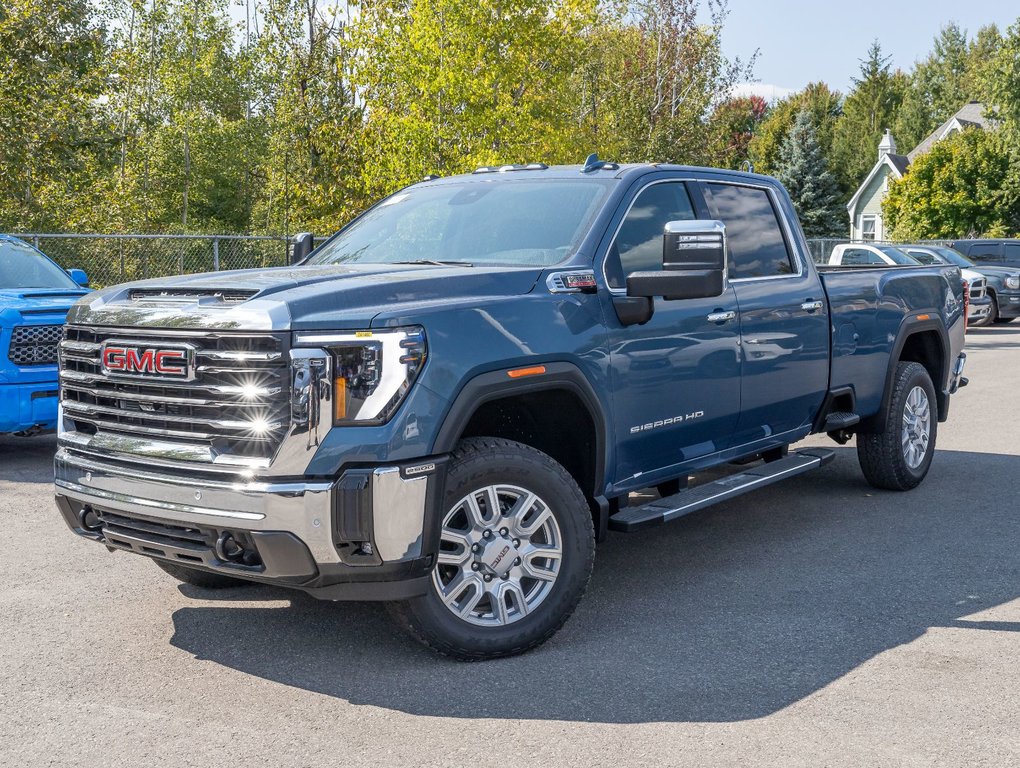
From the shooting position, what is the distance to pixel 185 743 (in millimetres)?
3689

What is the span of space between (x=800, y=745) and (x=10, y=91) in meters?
17.5

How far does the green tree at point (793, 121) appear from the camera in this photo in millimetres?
66250

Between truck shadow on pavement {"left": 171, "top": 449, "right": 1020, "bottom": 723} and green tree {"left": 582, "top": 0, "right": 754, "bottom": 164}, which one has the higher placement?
green tree {"left": 582, "top": 0, "right": 754, "bottom": 164}

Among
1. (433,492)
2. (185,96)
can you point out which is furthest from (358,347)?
(185,96)

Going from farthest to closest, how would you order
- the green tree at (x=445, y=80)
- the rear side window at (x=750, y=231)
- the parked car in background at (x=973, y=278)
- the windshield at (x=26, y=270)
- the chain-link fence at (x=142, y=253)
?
the parked car in background at (x=973, y=278)
the green tree at (x=445, y=80)
the chain-link fence at (x=142, y=253)
the windshield at (x=26, y=270)
the rear side window at (x=750, y=231)

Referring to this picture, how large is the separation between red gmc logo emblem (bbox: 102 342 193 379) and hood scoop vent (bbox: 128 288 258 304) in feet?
0.70

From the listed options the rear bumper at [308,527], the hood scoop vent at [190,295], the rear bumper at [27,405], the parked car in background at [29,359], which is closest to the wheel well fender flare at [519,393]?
the rear bumper at [308,527]

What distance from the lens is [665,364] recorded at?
528 cm

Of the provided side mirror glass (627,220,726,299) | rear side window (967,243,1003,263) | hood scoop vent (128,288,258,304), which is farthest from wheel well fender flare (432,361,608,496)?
rear side window (967,243,1003,263)

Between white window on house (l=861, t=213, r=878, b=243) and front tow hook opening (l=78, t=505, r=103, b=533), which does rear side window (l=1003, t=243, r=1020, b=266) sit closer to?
front tow hook opening (l=78, t=505, r=103, b=533)

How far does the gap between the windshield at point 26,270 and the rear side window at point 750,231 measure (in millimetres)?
6262

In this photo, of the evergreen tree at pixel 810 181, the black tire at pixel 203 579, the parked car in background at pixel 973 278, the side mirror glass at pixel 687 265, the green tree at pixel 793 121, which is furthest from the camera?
the green tree at pixel 793 121

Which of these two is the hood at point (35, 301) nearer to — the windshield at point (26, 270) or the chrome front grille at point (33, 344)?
the chrome front grille at point (33, 344)

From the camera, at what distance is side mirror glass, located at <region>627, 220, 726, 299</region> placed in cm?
479
